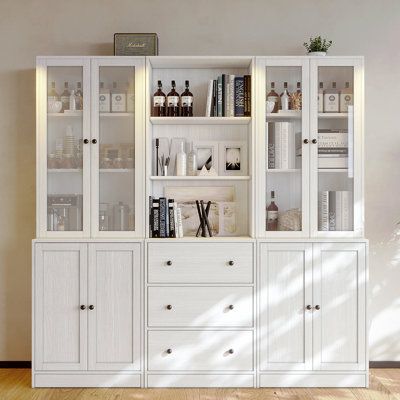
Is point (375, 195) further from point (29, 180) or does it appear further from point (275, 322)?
point (29, 180)

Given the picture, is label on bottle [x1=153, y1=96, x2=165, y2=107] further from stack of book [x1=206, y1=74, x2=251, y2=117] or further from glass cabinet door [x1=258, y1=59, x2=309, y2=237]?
glass cabinet door [x1=258, y1=59, x2=309, y2=237]

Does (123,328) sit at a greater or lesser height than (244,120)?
lesser

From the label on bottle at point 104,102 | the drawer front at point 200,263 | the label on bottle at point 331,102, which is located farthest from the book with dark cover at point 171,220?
the label on bottle at point 331,102

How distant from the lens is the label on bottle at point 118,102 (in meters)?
3.38

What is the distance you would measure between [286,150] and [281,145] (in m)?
0.04

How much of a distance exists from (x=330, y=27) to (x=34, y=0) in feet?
6.65

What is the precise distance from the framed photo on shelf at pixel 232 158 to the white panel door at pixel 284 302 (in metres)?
0.62

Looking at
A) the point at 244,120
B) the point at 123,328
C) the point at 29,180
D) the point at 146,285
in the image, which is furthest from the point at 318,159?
the point at 29,180

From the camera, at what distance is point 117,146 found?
338 centimetres

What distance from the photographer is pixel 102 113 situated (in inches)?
133

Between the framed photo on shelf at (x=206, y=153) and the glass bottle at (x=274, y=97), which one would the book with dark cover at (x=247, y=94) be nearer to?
the glass bottle at (x=274, y=97)

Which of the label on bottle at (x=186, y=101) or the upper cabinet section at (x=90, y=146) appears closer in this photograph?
the upper cabinet section at (x=90, y=146)

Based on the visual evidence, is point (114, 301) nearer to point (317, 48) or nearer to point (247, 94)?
point (247, 94)

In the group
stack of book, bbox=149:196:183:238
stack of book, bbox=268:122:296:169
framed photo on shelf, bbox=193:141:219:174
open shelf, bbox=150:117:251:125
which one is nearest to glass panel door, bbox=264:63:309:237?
stack of book, bbox=268:122:296:169
